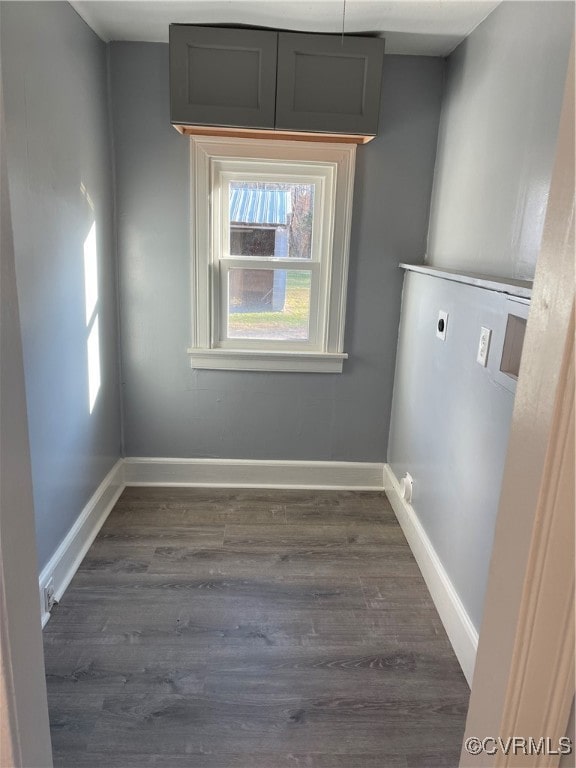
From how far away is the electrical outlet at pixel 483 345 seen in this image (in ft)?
5.84

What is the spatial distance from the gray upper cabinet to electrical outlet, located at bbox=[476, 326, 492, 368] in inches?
47.2

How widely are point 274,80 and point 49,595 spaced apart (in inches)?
91.8

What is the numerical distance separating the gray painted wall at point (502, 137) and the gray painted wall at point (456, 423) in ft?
0.58

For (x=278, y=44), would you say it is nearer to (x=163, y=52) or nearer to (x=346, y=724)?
(x=163, y=52)

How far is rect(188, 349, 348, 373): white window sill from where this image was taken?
2934 mm

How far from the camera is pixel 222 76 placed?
2.35 m

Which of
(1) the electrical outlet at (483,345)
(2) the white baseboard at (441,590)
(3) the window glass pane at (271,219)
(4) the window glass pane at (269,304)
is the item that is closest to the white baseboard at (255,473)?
(2) the white baseboard at (441,590)

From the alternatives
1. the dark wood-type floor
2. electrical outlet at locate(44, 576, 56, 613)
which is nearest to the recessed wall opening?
the dark wood-type floor

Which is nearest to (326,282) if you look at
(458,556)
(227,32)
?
(227,32)

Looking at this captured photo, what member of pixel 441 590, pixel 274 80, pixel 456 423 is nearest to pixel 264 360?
pixel 456 423

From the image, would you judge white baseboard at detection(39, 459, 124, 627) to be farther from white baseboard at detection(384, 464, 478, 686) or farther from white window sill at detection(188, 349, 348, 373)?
white baseboard at detection(384, 464, 478, 686)

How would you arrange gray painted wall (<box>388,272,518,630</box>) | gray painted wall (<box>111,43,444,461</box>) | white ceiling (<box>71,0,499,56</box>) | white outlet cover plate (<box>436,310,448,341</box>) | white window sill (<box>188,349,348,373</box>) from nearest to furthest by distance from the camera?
gray painted wall (<box>388,272,518,630</box>)
white ceiling (<box>71,0,499,56</box>)
white outlet cover plate (<box>436,310,448,341</box>)
gray painted wall (<box>111,43,444,461</box>)
white window sill (<box>188,349,348,373</box>)

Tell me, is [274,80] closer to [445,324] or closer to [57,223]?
[57,223]

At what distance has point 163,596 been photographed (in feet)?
7.09
